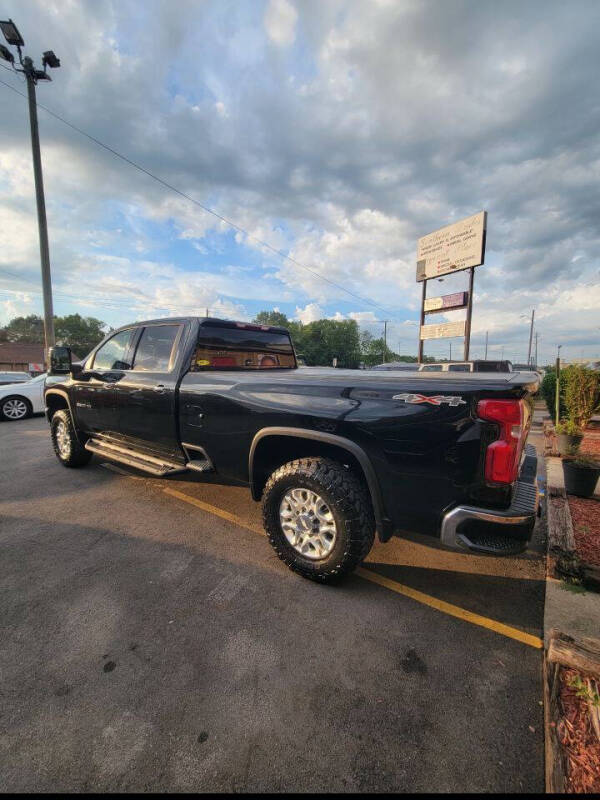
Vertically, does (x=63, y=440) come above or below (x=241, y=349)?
below

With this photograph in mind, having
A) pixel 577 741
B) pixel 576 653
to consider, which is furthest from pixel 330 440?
pixel 577 741

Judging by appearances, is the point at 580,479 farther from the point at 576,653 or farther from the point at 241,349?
the point at 241,349

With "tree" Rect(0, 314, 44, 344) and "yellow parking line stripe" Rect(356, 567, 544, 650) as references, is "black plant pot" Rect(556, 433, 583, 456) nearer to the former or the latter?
"yellow parking line stripe" Rect(356, 567, 544, 650)

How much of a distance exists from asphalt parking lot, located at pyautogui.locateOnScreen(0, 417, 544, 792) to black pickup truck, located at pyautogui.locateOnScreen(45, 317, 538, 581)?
1.74ft

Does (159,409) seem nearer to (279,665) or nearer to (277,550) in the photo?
(277,550)

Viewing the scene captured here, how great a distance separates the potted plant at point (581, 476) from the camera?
13.7 feet

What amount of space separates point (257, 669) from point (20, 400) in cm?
1148

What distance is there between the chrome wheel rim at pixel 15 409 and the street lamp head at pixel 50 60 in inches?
461

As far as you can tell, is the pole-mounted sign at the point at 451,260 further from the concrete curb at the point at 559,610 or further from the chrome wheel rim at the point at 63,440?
the chrome wheel rim at the point at 63,440

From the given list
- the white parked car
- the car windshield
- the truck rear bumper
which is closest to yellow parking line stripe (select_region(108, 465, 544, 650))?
the truck rear bumper

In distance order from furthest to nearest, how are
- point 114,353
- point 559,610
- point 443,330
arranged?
point 443,330 → point 114,353 → point 559,610

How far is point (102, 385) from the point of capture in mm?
4312

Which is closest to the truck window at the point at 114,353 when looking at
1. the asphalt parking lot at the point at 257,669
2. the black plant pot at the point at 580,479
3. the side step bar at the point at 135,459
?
the side step bar at the point at 135,459

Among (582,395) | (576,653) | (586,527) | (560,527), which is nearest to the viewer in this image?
(576,653)
